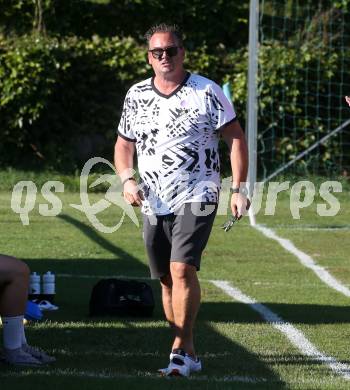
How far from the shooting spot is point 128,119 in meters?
7.21

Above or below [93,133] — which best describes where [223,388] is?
below

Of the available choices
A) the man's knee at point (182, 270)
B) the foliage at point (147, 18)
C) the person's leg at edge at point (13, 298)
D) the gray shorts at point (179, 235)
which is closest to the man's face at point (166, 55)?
the gray shorts at point (179, 235)

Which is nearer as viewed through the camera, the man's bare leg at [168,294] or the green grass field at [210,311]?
the green grass field at [210,311]

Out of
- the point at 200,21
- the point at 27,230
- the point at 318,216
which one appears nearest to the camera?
the point at 27,230

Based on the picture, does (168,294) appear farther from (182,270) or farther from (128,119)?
(128,119)

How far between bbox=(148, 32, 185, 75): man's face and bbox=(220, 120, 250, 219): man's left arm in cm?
47

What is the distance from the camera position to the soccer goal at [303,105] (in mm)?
19422

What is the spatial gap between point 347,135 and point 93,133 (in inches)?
168

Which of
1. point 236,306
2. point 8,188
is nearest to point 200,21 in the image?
point 8,188

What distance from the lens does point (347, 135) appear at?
792 inches

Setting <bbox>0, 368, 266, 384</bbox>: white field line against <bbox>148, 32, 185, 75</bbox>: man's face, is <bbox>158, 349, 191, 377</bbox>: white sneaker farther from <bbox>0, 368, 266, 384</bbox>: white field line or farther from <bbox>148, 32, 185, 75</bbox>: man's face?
<bbox>148, 32, 185, 75</bbox>: man's face

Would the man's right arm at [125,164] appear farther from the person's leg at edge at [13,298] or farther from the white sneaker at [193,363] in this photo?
the white sneaker at [193,363]

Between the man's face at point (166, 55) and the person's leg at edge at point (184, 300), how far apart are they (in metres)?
1.12

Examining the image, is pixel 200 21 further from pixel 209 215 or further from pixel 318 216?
pixel 209 215
